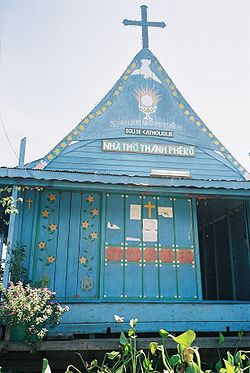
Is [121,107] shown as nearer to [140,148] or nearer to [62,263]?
[140,148]

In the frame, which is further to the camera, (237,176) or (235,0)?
(237,176)

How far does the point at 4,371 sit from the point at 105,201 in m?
3.54

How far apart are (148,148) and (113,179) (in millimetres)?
4004

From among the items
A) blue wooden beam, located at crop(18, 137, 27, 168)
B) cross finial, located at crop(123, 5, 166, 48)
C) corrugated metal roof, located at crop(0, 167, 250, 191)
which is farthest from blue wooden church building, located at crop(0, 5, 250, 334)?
cross finial, located at crop(123, 5, 166, 48)

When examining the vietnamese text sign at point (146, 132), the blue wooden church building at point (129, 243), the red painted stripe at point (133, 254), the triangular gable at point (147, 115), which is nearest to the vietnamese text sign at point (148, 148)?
the triangular gable at point (147, 115)

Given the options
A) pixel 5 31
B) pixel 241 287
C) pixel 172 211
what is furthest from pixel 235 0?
pixel 241 287

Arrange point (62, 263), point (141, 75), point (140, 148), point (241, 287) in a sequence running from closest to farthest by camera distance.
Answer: point (62, 263), point (241, 287), point (140, 148), point (141, 75)

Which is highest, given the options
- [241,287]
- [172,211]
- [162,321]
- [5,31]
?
[5,31]

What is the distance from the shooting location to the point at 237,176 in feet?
37.4

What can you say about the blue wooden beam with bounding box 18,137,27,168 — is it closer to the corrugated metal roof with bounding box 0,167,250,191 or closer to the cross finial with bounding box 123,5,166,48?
the corrugated metal roof with bounding box 0,167,250,191

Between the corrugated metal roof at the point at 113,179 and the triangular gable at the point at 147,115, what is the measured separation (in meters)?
3.60

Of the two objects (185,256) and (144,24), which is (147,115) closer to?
(144,24)

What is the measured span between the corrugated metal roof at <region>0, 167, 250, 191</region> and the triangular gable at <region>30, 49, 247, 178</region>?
11.8 ft

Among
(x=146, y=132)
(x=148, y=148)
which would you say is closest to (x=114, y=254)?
(x=148, y=148)
